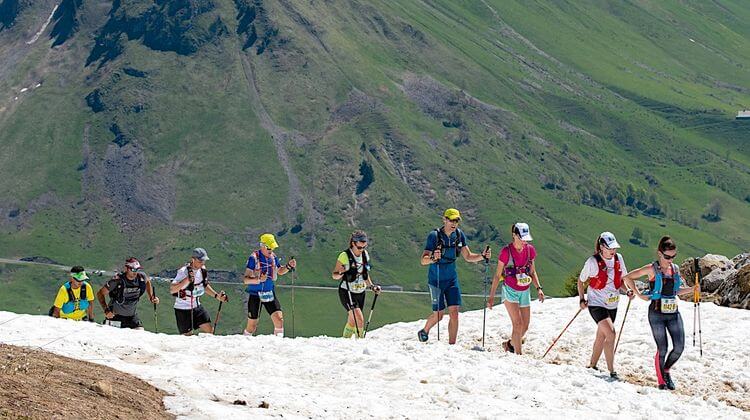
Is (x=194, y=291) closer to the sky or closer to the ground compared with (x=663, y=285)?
closer to the ground

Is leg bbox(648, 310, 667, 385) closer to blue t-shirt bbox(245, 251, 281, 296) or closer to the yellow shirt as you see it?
blue t-shirt bbox(245, 251, 281, 296)

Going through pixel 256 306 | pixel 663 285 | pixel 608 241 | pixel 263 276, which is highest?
pixel 608 241

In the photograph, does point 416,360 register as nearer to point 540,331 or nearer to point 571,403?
point 571,403

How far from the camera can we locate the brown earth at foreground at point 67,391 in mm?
14758

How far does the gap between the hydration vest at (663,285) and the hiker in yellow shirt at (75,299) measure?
11.5 m

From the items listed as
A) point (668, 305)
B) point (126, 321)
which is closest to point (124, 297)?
point (126, 321)

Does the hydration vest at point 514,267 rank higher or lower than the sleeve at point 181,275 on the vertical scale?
higher

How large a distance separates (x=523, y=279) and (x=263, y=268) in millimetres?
5495

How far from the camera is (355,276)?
24.6 metres

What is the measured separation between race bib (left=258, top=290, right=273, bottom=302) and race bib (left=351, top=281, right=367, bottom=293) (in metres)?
1.89

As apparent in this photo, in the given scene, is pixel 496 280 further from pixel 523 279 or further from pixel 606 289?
pixel 606 289

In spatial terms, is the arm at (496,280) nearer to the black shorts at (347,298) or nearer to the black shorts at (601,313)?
the black shorts at (601,313)

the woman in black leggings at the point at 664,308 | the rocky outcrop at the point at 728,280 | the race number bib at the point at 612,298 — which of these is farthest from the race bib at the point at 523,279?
the rocky outcrop at the point at 728,280

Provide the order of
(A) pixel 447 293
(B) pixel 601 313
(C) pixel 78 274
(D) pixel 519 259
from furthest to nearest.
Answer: (C) pixel 78 274 → (A) pixel 447 293 → (D) pixel 519 259 → (B) pixel 601 313
